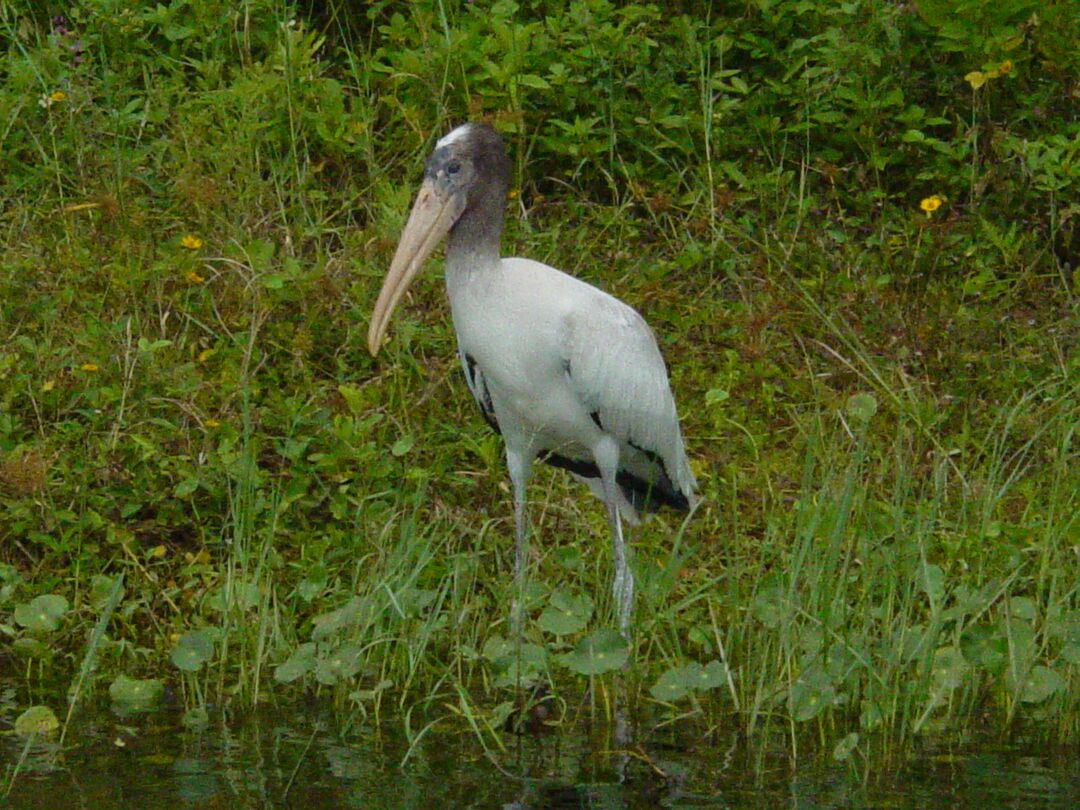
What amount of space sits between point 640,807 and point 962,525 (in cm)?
167

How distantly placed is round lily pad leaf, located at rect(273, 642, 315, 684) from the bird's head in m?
0.93

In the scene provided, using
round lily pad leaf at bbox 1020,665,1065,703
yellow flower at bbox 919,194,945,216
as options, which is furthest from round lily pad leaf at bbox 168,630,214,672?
yellow flower at bbox 919,194,945,216

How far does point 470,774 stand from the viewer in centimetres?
427

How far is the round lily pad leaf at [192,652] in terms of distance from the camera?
15.2 feet

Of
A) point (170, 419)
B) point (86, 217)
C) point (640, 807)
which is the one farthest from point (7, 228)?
point (640, 807)

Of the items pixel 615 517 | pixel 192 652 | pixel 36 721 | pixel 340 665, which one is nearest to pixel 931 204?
pixel 615 517

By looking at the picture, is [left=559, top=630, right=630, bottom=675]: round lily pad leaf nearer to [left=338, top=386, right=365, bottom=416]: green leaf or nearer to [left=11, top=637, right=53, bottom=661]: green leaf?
[left=11, top=637, right=53, bottom=661]: green leaf

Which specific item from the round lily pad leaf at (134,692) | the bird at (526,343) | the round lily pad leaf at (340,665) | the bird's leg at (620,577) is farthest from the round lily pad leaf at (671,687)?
the round lily pad leaf at (134,692)

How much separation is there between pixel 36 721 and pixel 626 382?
1.86 meters

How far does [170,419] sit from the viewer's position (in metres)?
6.05

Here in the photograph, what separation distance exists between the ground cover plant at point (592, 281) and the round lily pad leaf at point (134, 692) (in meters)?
0.01

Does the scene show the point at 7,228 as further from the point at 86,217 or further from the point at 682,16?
the point at 682,16

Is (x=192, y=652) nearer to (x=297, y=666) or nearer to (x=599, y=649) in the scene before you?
(x=297, y=666)

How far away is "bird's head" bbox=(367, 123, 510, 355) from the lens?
5.38m
